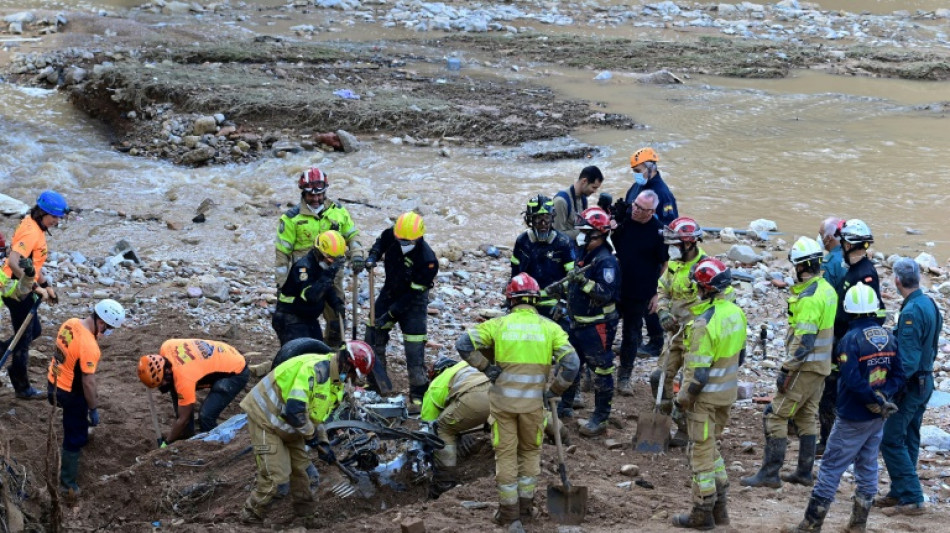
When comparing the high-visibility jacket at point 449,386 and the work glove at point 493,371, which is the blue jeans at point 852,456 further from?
the high-visibility jacket at point 449,386

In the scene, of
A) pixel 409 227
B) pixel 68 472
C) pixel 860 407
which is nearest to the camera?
pixel 860 407

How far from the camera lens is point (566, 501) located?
251 inches

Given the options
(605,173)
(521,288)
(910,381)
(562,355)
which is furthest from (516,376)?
(605,173)

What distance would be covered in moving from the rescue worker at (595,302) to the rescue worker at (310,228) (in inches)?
74.4

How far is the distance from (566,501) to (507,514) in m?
0.45

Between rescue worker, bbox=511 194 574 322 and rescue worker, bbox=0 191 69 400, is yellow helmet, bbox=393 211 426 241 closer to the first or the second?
rescue worker, bbox=511 194 574 322

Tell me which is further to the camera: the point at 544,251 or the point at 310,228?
the point at 310,228

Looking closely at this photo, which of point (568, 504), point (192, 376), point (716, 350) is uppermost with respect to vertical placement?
point (716, 350)

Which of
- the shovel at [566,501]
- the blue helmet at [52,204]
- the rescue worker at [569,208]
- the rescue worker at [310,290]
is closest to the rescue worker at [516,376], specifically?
the shovel at [566,501]

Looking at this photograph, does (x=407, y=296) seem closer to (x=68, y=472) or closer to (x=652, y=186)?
(x=652, y=186)

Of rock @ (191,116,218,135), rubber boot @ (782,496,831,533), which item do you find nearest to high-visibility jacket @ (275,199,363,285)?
rubber boot @ (782,496,831,533)

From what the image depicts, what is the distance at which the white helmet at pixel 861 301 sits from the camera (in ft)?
20.0

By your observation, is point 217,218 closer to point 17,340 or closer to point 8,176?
point 8,176

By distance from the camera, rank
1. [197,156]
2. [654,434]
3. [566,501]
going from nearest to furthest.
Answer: [566,501] → [654,434] → [197,156]
